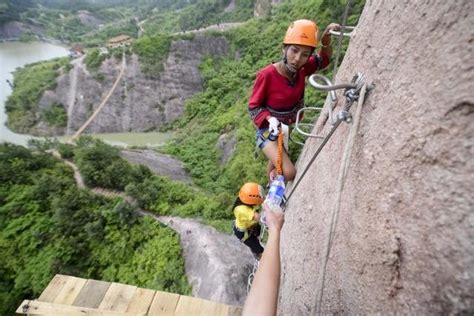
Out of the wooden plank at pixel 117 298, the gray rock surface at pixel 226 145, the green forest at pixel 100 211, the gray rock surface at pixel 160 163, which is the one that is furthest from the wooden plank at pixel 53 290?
the gray rock surface at pixel 226 145

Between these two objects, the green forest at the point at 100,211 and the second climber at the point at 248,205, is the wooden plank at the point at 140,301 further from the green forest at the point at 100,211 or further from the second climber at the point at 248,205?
the green forest at the point at 100,211

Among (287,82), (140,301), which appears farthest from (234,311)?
(287,82)

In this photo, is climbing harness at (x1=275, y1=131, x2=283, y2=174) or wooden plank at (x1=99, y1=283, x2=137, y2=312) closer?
wooden plank at (x1=99, y1=283, x2=137, y2=312)

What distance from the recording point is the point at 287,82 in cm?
320

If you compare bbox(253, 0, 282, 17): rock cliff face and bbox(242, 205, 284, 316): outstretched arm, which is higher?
bbox(242, 205, 284, 316): outstretched arm

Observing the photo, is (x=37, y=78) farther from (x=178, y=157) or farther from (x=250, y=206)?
(x=250, y=206)

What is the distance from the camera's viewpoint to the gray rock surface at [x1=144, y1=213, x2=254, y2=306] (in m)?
7.50

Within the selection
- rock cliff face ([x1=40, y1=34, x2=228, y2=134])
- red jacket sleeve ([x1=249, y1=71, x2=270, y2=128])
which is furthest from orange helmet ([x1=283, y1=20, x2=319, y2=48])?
rock cliff face ([x1=40, y1=34, x2=228, y2=134])

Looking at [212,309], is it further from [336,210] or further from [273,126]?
[273,126]

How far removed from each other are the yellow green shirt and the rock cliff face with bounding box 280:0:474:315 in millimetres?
2051

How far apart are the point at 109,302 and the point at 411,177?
233 centimetres

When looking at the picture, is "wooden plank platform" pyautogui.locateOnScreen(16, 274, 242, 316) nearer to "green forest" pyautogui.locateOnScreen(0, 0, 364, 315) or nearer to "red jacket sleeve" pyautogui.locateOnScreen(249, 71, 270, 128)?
"red jacket sleeve" pyautogui.locateOnScreen(249, 71, 270, 128)

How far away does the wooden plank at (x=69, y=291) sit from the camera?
2402 millimetres

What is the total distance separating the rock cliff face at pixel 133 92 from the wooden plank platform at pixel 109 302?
85.4ft
